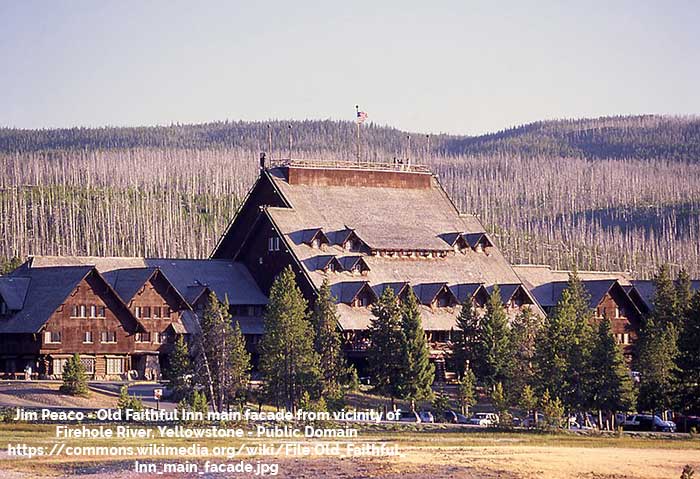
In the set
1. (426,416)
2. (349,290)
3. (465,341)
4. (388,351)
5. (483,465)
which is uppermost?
(349,290)

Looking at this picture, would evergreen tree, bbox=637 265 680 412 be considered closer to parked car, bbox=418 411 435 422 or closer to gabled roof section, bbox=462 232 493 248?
parked car, bbox=418 411 435 422

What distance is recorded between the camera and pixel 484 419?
75188mm

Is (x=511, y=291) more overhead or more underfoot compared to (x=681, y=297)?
more overhead

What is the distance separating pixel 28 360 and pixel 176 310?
1048cm

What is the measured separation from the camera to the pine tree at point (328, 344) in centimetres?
7494

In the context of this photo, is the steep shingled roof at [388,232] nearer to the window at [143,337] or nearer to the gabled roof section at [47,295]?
the window at [143,337]

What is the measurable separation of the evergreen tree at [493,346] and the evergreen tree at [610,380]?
30.0ft

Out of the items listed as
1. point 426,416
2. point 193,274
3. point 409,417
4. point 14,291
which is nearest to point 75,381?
point 14,291

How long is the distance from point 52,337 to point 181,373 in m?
16.4

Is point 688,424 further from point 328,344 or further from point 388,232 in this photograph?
point 388,232

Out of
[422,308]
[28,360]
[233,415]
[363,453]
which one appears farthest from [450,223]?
[363,453]

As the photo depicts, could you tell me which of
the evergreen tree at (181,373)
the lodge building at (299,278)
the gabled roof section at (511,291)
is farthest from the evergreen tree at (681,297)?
the evergreen tree at (181,373)

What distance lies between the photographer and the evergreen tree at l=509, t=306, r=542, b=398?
74.5 metres

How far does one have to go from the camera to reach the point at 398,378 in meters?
77.3
